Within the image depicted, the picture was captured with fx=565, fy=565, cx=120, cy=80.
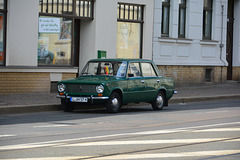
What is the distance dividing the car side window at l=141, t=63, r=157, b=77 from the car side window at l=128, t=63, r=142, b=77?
23cm

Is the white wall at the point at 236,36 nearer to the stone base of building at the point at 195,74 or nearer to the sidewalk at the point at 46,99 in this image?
the stone base of building at the point at 195,74

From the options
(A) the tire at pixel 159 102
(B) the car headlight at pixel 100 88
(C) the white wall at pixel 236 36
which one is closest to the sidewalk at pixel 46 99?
(B) the car headlight at pixel 100 88

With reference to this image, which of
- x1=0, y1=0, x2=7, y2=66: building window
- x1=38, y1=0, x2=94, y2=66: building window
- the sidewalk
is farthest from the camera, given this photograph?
x1=38, y1=0, x2=94, y2=66: building window

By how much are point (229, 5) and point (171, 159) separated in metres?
24.2

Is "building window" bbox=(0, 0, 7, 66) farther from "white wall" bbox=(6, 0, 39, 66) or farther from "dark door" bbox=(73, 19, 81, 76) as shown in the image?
"dark door" bbox=(73, 19, 81, 76)

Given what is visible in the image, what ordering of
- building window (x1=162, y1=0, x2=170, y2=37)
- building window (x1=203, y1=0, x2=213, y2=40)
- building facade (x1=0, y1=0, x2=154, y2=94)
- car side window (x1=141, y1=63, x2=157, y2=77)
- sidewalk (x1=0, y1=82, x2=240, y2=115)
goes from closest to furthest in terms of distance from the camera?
sidewalk (x1=0, y1=82, x2=240, y2=115)
car side window (x1=141, y1=63, x2=157, y2=77)
building facade (x1=0, y1=0, x2=154, y2=94)
building window (x1=162, y1=0, x2=170, y2=37)
building window (x1=203, y1=0, x2=213, y2=40)

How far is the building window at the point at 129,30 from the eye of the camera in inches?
941

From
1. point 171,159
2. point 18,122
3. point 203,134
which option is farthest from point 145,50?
point 171,159

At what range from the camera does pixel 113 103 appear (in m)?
15.3

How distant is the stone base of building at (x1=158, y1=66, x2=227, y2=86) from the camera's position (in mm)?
25922

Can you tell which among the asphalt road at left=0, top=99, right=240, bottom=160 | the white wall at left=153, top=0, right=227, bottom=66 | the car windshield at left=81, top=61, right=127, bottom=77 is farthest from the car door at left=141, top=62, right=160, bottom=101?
the white wall at left=153, top=0, right=227, bottom=66

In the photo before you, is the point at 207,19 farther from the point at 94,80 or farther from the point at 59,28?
the point at 94,80

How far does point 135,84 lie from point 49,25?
6.12 m

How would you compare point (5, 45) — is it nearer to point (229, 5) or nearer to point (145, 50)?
point (145, 50)
